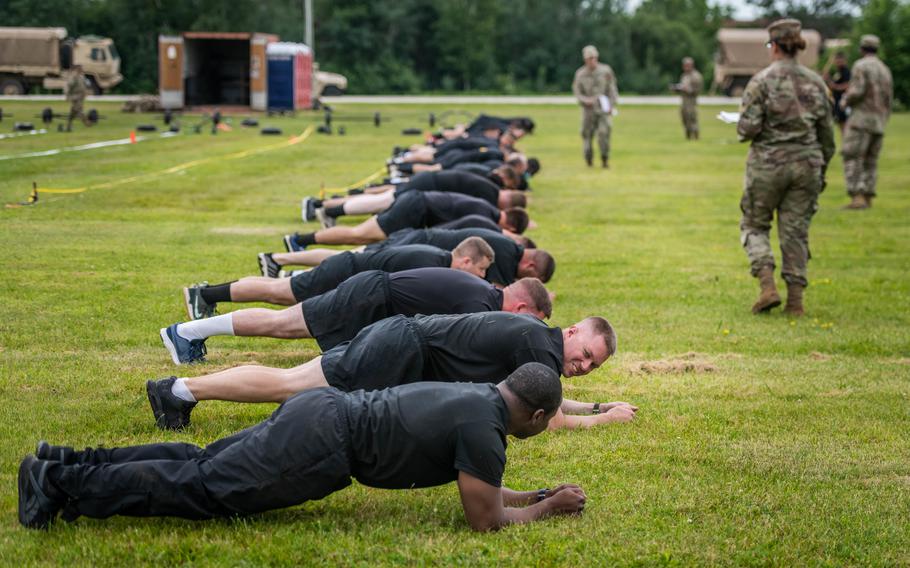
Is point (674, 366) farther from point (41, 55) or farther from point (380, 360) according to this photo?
point (41, 55)

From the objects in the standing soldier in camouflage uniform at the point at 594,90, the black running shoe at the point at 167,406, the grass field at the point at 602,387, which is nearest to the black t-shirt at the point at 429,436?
the grass field at the point at 602,387

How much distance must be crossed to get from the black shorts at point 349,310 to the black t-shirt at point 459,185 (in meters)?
6.16

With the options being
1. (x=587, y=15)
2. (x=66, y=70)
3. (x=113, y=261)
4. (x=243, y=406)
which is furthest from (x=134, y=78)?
(x=243, y=406)

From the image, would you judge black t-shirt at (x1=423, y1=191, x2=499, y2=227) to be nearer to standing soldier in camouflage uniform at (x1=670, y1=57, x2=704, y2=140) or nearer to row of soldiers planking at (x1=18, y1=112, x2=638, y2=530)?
row of soldiers planking at (x1=18, y1=112, x2=638, y2=530)

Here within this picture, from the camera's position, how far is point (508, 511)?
5645 mm

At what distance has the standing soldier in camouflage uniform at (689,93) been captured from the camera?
1432 inches

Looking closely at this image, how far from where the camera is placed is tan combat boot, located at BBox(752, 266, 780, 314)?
11.7 m

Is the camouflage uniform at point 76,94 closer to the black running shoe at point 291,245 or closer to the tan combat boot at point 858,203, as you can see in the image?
the tan combat boot at point 858,203

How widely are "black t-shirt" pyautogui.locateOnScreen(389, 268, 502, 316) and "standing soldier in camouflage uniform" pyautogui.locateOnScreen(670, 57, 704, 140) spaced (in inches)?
1167

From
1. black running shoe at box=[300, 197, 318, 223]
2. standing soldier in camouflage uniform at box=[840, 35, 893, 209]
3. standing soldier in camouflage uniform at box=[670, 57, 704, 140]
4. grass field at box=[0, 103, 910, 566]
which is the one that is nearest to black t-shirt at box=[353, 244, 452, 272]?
grass field at box=[0, 103, 910, 566]

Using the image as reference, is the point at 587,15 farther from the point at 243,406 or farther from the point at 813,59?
the point at 243,406

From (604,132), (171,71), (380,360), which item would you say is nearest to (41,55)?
(171,71)

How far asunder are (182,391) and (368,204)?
329 inches

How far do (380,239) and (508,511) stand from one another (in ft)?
22.9
